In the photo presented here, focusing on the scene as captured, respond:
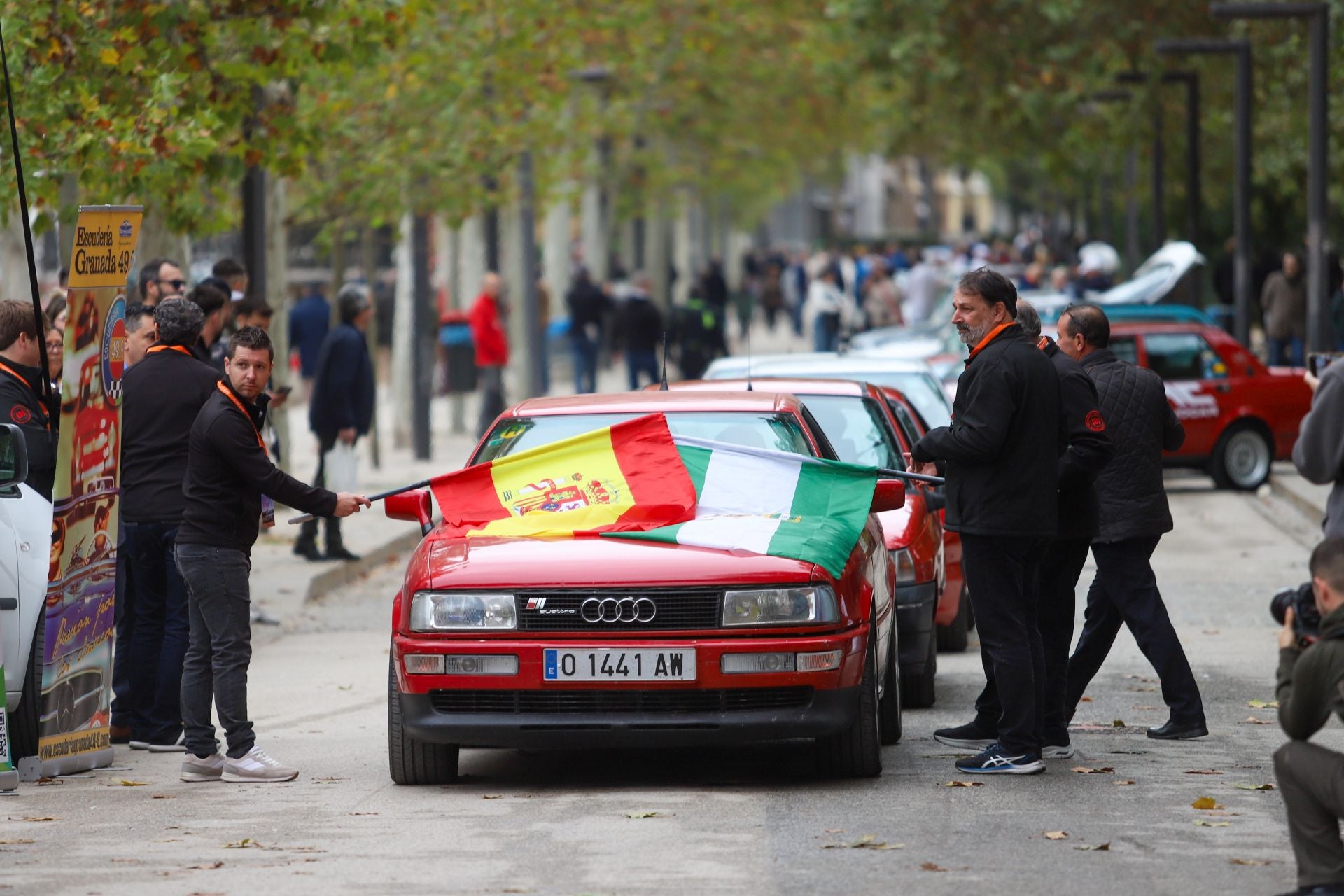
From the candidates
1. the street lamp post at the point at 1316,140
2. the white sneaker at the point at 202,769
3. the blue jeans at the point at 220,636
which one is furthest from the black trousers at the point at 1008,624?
the street lamp post at the point at 1316,140

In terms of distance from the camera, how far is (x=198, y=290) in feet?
36.6

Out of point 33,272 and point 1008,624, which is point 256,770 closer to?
point 33,272

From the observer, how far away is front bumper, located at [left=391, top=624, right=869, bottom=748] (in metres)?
7.59

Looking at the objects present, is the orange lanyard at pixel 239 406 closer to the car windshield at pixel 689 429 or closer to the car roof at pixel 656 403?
the car windshield at pixel 689 429

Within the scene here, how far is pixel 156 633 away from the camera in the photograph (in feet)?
30.6

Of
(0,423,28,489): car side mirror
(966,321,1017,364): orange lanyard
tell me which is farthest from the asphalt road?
(966,321,1017,364): orange lanyard

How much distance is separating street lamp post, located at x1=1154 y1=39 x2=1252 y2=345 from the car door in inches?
279

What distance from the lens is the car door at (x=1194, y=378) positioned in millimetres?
21006

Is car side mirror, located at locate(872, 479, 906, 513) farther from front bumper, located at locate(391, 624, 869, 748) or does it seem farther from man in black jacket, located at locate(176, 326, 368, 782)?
man in black jacket, located at locate(176, 326, 368, 782)

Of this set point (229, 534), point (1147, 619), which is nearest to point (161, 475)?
point (229, 534)

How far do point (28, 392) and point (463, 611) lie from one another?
2.28 m

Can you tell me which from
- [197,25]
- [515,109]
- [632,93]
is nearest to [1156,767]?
[197,25]

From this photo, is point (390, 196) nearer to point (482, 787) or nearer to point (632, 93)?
point (482, 787)

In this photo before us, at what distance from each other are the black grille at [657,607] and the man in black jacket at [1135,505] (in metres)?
2.04
